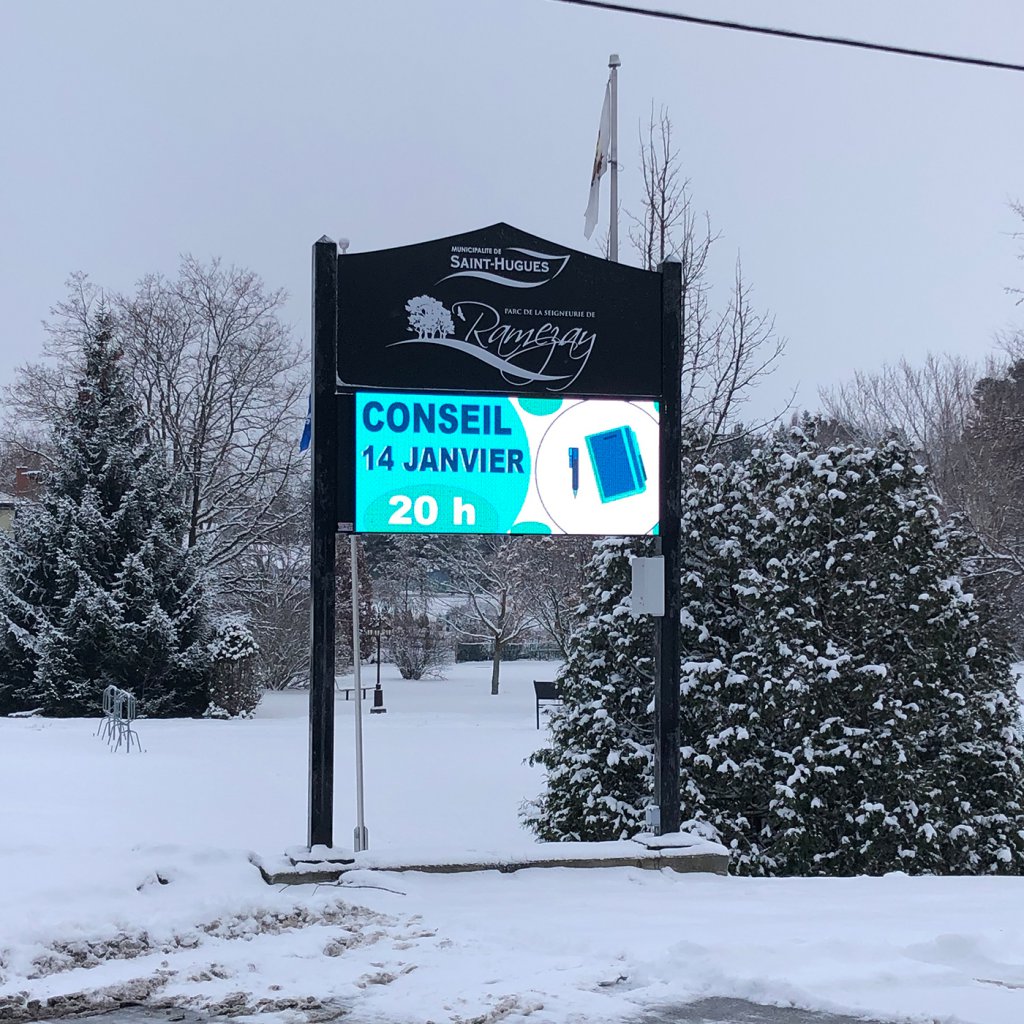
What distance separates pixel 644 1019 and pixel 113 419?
25995 mm

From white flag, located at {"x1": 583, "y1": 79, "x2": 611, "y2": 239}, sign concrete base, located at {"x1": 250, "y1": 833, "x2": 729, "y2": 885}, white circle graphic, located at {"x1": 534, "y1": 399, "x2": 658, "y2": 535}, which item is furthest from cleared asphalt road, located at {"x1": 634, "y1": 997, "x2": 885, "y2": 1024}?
white flag, located at {"x1": 583, "y1": 79, "x2": 611, "y2": 239}

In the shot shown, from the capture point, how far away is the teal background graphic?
8.84 m

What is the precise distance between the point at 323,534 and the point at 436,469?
38.8 inches

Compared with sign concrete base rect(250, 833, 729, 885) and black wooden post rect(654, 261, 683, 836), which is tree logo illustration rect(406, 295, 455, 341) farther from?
sign concrete base rect(250, 833, 729, 885)

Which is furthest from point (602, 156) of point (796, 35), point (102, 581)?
point (102, 581)

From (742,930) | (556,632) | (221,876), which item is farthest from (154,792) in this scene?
(556,632)

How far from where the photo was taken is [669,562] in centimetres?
945

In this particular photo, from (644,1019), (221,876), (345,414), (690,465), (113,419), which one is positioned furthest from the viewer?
(113,419)

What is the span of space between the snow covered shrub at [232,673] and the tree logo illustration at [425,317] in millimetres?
20002

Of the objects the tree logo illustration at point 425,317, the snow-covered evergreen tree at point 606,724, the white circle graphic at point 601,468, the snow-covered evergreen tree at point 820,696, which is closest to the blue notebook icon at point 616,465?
the white circle graphic at point 601,468

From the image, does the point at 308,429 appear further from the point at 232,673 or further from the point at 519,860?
the point at 232,673

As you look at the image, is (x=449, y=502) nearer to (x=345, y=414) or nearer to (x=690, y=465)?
(x=345, y=414)

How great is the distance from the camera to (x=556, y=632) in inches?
1479

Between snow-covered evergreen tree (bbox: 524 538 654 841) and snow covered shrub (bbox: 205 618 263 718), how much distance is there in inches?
672
